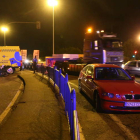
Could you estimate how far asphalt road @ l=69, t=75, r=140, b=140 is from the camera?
477cm

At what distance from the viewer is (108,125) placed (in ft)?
18.0

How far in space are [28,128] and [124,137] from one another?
7.29 ft

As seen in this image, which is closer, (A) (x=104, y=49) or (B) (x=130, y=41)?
(A) (x=104, y=49)

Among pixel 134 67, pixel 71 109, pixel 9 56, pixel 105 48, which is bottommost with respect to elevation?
pixel 71 109

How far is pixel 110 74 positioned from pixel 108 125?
9.83 ft

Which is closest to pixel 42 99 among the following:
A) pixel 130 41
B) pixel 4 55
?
pixel 4 55

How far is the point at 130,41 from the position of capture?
4966cm

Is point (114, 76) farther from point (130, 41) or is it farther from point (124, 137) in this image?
point (130, 41)

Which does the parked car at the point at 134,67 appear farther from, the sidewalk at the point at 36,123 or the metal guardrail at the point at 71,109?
the metal guardrail at the point at 71,109

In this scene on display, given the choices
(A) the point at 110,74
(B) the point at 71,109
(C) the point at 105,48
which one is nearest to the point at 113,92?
(A) the point at 110,74

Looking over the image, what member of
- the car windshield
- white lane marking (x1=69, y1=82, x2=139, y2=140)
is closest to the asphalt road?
white lane marking (x1=69, y1=82, x2=139, y2=140)

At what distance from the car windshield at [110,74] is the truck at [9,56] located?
14.3 meters

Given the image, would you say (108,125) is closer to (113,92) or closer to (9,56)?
(113,92)

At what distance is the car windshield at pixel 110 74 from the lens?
25.8 ft
